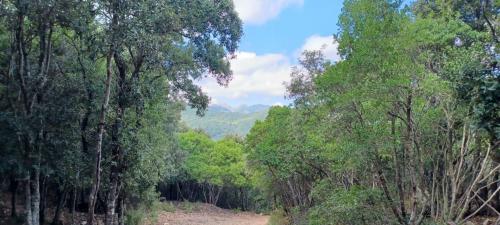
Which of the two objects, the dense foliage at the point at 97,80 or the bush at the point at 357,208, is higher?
the dense foliage at the point at 97,80

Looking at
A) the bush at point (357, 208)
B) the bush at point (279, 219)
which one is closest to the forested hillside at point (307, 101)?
the bush at point (357, 208)

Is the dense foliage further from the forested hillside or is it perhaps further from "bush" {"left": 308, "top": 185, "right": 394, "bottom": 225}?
"bush" {"left": 308, "top": 185, "right": 394, "bottom": 225}

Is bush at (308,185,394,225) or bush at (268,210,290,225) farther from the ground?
bush at (308,185,394,225)

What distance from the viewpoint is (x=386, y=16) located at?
388 inches

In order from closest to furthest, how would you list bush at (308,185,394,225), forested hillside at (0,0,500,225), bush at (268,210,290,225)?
forested hillside at (0,0,500,225), bush at (308,185,394,225), bush at (268,210,290,225)

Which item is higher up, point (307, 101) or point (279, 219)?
point (307, 101)

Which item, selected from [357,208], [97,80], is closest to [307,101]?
[357,208]

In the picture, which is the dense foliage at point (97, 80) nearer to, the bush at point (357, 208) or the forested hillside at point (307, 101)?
the forested hillside at point (307, 101)

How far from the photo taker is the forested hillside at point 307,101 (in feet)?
32.2

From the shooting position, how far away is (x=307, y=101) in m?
17.8

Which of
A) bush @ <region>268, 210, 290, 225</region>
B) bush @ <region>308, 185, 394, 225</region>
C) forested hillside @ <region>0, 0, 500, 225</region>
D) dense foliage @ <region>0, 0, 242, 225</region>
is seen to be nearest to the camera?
forested hillside @ <region>0, 0, 500, 225</region>

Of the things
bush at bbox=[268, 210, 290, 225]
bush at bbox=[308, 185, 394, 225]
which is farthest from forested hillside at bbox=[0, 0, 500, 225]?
bush at bbox=[268, 210, 290, 225]

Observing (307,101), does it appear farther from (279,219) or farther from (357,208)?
(279,219)

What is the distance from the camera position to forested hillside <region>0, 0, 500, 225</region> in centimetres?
981
